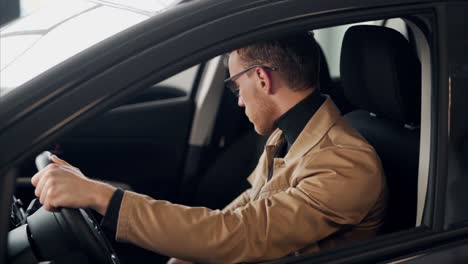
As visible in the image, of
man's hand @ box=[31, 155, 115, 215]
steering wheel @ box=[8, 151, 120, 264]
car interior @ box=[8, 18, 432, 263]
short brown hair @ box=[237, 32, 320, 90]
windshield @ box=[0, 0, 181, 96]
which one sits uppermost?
windshield @ box=[0, 0, 181, 96]

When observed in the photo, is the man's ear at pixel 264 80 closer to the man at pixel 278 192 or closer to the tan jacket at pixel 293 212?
the man at pixel 278 192

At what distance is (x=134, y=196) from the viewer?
142 cm

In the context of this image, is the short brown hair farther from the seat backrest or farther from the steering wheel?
the steering wheel

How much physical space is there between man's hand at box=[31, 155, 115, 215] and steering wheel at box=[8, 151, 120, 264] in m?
0.03

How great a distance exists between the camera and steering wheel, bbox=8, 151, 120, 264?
4.66 ft

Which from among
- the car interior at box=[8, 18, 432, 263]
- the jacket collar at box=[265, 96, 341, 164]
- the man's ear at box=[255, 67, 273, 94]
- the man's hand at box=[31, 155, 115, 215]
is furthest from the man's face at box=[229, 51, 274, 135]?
the car interior at box=[8, 18, 432, 263]

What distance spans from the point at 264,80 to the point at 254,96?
0.06 metres

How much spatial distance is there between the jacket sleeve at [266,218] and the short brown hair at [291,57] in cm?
22

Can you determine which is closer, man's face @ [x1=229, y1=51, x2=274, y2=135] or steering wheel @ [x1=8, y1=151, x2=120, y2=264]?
steering wheel @ [x1=8, y1=151, x2=120, y2=264]

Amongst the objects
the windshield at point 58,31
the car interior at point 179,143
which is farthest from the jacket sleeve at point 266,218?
the car interior at point 179,143

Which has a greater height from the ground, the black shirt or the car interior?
the black shirt

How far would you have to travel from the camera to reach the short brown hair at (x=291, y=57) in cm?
171

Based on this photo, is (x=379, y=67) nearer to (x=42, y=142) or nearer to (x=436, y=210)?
(x=436, y=210)

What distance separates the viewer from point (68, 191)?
1395 millimetres
